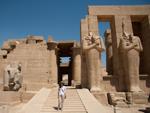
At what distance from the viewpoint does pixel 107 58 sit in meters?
17.3

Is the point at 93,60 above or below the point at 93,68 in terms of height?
above

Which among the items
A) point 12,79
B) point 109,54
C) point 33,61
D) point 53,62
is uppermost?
point 109,54

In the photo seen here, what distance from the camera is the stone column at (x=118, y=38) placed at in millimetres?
13742

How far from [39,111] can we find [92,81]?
525 centimetres

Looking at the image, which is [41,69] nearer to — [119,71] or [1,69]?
[1,69]

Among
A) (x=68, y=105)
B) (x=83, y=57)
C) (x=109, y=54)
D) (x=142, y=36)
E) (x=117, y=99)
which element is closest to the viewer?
(x=68, y=105)

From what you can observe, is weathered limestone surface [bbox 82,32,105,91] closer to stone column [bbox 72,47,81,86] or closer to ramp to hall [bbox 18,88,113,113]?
ramp to hall [bbox 18,88,113,113]

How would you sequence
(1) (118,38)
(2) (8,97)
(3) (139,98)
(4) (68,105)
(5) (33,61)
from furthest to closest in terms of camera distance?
(5) (33,61), (1) (118,38), (3) (139,98), (2) (8,97), (4) (68,105)

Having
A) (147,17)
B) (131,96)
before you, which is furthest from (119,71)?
(147,17)

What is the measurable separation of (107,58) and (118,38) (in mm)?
3416

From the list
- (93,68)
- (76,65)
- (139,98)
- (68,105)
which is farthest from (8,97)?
(76,65)

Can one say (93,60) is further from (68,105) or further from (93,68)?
(68,105)

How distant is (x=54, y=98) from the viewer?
1012cm

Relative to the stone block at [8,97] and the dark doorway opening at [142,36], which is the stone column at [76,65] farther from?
the stone block at [8,97]
